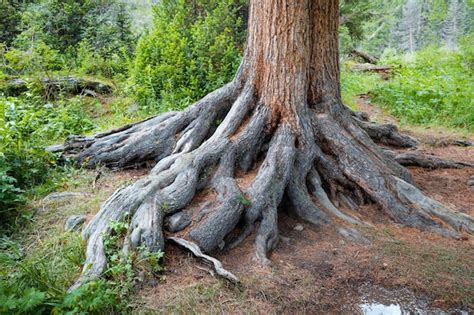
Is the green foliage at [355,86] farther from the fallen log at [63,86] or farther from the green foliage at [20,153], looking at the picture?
the green foliage at [20,153]

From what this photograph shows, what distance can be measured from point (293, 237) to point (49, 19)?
10722mm

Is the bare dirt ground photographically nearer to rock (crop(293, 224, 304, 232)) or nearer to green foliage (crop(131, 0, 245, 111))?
rock (crop(293, 224, 304, 232))

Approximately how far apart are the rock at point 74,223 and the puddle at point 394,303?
283 centimetres

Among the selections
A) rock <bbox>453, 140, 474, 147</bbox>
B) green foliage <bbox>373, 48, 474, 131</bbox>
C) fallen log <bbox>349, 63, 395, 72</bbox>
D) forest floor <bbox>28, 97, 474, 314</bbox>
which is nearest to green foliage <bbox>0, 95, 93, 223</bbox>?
forest floor <bbox>28, 97, 474, 314</bbox>

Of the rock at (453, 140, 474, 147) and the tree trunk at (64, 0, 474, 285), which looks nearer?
the tree trunk at (64, 0, 474, 285)

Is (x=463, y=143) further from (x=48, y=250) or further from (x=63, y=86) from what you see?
(x=63, y=86)

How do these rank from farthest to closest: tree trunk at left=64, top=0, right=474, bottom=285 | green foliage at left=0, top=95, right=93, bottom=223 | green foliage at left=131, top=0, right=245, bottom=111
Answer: green foliage at left=131, top=0, right=245, bottom=111, green foliage at left=0, top=95, right=93, bottom=223, tree trunk at left=64, top=0, right=474, bottom=285

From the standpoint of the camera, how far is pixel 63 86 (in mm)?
8820

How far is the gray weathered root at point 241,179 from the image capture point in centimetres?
365

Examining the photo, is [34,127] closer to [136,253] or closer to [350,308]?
[136,253]

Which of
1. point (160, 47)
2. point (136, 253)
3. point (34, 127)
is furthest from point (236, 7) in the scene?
point (136, 253)

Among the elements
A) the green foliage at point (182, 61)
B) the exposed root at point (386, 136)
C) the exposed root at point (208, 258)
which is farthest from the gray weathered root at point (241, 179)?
the green foliage at point (182, 61)

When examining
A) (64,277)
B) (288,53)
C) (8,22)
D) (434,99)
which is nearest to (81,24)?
(8,22)

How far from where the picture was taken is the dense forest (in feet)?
10.1
